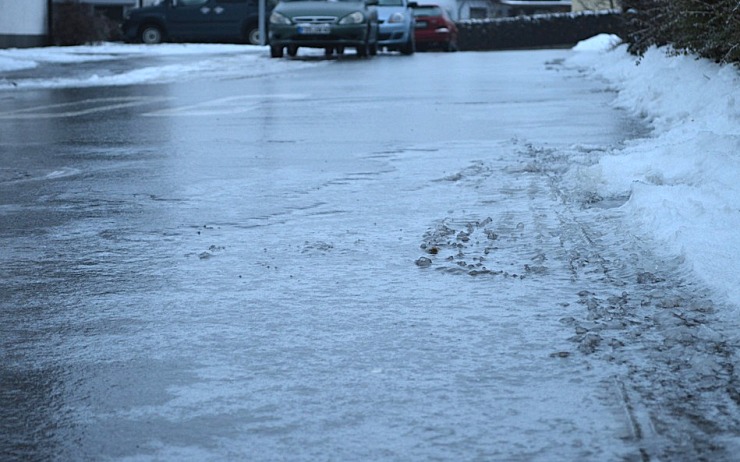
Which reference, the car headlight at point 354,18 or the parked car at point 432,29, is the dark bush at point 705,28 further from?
the parked car at point 432,29

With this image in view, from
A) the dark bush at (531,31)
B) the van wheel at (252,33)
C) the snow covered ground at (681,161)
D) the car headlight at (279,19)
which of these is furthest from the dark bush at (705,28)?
the dark bush at (531,31)

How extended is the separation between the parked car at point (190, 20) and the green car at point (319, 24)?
1069cm

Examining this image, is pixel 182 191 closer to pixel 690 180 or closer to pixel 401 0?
pixel 690 180

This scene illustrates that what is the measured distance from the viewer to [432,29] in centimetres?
3859

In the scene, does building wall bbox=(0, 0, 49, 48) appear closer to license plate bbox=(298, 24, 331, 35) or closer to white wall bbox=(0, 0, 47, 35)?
white wall bbox=(0, 0, 47, 35)

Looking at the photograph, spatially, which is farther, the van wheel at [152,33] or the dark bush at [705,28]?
the van wheel at [152,33]

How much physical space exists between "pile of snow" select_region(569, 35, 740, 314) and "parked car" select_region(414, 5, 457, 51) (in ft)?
88.1

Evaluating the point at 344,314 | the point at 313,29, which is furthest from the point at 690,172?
the point at 313,29

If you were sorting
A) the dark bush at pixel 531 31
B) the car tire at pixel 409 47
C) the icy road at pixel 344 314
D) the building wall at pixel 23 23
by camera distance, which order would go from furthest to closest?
the dark bush at pixel 531 31
the car tire at pixel 409 47
the building wall at pixel 23 23
the icy road at pixel 344 314

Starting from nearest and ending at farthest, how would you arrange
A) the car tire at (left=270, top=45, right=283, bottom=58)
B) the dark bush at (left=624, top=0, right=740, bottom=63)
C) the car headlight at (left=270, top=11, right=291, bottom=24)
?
the dark bush at (left=624, top=0, right=740, bottom=63) → the car headlight at (left=270, top=11, right=291, bottom=24) → the car tire at (left=270, top=45, right=283, bottom=58)

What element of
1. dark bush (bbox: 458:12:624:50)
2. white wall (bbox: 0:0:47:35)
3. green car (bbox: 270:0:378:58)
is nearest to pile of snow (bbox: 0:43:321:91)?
green car (bbox: 270:0:378:58)

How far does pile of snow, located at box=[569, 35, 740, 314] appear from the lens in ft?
16.2

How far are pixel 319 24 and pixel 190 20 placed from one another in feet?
39.0

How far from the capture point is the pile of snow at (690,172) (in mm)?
4926
